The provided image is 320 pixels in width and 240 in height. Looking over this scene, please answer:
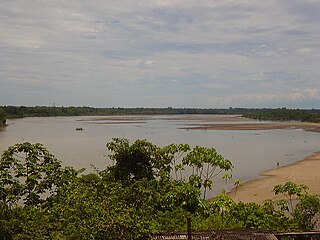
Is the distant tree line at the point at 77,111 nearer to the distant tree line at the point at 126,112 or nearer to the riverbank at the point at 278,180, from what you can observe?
the distant tree line at the point at 126,112

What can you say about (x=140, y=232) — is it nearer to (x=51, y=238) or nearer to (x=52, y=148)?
(x=51, y=238)

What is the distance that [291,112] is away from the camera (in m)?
96.8

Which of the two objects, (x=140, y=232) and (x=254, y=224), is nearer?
(x=140, y=232)

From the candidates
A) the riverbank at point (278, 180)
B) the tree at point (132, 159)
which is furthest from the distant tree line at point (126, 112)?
the tree at point (132, 159)

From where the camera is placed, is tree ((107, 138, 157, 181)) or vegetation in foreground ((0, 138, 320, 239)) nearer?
vegetation in foreground ((0, 138, 320, 239))

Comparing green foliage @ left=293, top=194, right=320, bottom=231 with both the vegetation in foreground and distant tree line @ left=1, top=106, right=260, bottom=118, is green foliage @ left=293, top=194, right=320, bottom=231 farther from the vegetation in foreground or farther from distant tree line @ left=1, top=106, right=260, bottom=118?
distant tree line @ left=1, top=106, right=260, bottom=118

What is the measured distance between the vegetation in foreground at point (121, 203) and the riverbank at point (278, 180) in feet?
24.5

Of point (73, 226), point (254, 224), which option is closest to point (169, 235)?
point (73, 226)

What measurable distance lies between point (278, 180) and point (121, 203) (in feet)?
53.6

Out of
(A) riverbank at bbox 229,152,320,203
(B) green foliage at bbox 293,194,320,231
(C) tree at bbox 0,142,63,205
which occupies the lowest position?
(A) riverbank at bbox 229,152,320,203

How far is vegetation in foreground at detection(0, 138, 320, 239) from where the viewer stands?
278 inches

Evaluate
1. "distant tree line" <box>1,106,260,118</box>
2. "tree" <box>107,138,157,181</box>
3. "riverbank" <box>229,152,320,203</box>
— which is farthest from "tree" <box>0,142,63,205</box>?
"distant tree line" <box>1,106,260,118</box>

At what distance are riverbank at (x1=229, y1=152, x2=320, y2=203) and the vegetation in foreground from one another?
7482mm

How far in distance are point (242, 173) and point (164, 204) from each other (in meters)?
14.9
